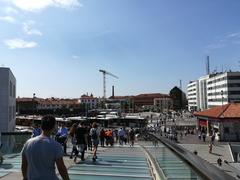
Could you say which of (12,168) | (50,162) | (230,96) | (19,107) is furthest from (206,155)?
(19,107)

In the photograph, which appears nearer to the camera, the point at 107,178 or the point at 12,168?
the point at 107,178

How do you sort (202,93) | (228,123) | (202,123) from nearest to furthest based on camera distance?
1. (228,123)
2. (202,123)
3. (202,93)

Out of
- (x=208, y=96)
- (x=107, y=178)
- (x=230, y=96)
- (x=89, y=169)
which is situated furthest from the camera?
(x=208, y=96)

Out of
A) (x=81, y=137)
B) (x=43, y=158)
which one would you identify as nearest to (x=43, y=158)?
(x=43, y=158)

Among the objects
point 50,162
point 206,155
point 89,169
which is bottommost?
point 206,155

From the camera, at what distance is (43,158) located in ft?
15.3

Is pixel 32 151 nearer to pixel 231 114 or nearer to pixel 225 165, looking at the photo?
pixel 225 165

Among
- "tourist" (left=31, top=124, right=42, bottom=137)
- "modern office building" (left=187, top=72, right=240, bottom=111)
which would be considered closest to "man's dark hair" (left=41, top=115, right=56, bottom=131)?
"tourist" (left=31, top=124, right=42, bottom=137)

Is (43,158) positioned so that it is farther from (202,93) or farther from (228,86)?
(202,93)

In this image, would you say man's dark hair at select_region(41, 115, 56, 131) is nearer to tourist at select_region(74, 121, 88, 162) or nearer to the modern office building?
tourist at select_region(74, 121, 88, 162)

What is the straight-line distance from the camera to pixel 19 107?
605 ft

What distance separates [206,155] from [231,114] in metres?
22.1

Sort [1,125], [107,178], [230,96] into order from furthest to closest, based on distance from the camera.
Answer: [230,96] < [1,125] < [107,178]

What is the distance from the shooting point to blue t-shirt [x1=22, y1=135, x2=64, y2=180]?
4.68m
